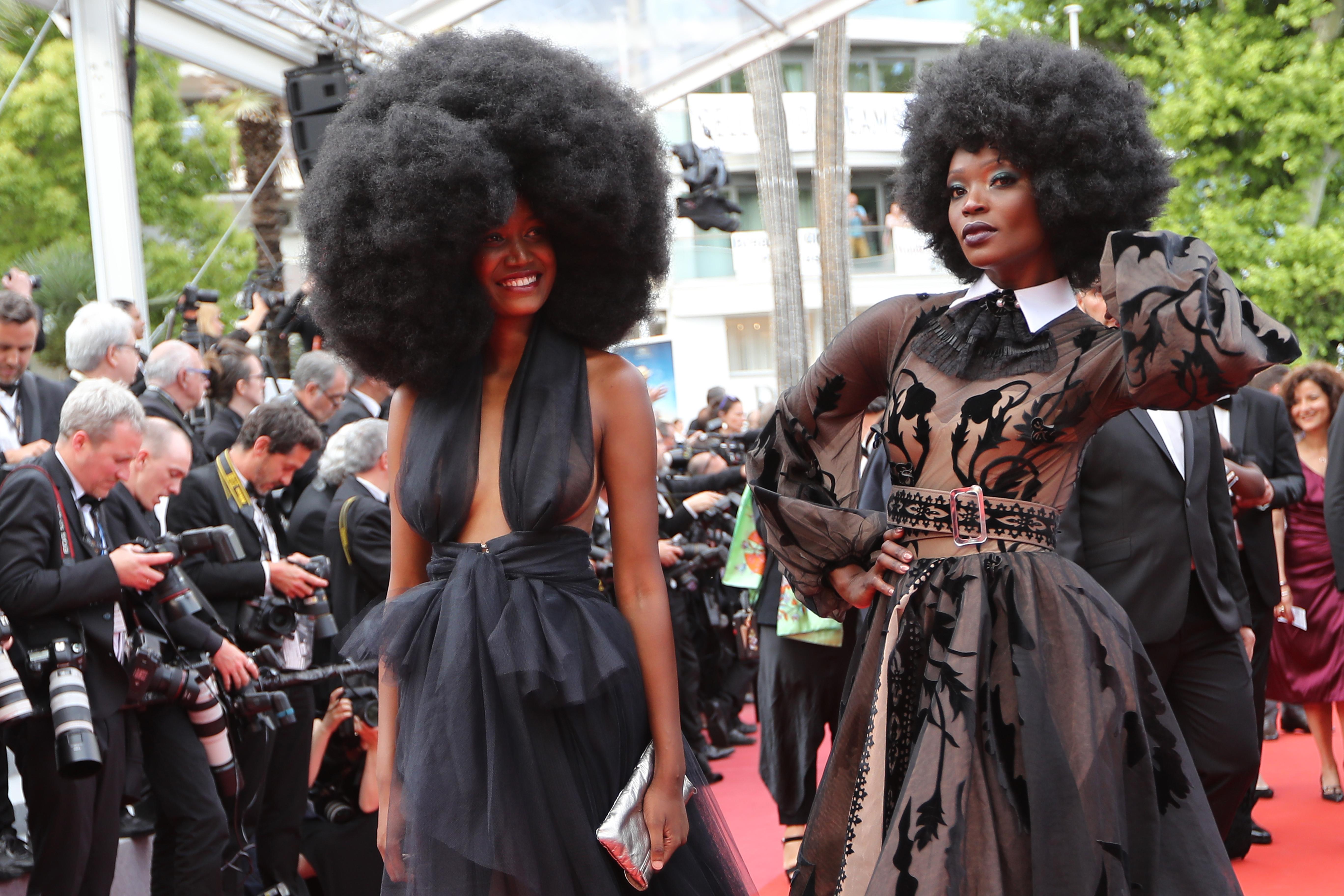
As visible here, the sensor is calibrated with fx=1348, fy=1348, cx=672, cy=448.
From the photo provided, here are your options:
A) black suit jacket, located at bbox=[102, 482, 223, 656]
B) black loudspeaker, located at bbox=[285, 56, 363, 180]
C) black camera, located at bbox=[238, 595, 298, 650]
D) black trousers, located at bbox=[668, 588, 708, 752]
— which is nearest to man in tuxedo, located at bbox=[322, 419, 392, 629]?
black camera, located at bbox=[238, 595, 298, 650]

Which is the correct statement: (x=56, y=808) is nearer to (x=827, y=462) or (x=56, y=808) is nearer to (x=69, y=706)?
(x=69, y=706)

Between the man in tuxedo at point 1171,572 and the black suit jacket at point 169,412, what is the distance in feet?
11.7

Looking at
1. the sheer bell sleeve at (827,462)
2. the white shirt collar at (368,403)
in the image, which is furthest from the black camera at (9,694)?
the white shirt collar at (368,403)

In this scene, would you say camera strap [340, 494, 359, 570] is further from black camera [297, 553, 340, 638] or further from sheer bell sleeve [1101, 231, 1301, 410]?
sheer bell sleeve [1101, 231, 1301, 410]

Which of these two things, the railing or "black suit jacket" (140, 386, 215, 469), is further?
the railing

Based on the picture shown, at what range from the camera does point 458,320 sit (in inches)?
101

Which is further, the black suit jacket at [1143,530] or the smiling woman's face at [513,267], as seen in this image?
the black suit jacket at [1143,530]

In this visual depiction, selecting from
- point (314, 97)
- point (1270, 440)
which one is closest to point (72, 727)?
point (1270, 440)

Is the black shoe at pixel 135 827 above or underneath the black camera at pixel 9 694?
underneath

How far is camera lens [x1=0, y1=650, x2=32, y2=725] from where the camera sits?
12.0ft

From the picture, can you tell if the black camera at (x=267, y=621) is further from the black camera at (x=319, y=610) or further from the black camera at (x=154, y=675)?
the black camera at (x=154, y=675)

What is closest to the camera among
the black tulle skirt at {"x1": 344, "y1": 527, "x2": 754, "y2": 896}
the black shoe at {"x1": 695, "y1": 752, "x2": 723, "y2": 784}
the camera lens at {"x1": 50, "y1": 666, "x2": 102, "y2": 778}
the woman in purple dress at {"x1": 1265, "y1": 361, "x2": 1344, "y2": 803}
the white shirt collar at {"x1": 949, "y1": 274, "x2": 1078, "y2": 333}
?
the black tulle skirt at {"x1": 344, "y1": 527, "x2": 754, "y2": 896}

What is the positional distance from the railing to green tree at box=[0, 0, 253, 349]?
34.2ft

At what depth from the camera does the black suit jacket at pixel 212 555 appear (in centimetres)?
478
